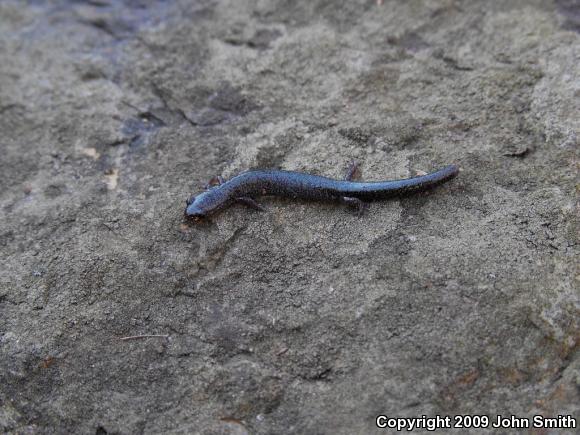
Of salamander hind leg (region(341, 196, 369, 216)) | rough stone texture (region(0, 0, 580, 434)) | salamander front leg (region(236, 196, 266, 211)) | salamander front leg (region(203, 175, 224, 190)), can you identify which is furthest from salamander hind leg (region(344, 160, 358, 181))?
salamander front leg (region(203, 175, 224, 190))

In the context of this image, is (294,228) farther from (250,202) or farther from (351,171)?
(351,171)

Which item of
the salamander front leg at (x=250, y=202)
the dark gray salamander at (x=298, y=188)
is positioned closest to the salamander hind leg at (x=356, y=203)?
the dark gray salamander at (x=298, y=188)

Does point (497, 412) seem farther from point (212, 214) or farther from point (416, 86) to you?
point (416, 86)

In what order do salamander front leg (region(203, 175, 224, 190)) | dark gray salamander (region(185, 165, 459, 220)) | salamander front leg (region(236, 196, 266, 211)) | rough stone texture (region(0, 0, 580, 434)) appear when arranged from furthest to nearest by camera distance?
salamander front leg (region(203, 175, 224, 190)) → salamander front leg (region(236, 196, 266, 211)) → dark gray salamander (region(185, 165, 459, 220)) → rough stone texture (region(0, 0, 580, 434))

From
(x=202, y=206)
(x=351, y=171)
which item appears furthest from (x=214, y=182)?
(x=351, y=171)

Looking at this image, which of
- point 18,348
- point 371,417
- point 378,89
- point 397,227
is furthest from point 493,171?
point 18,348

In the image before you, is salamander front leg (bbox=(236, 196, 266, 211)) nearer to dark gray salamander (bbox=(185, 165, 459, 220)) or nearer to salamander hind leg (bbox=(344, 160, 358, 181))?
dark gray salamander (bbox=(185, 165, 459, 220))
